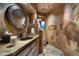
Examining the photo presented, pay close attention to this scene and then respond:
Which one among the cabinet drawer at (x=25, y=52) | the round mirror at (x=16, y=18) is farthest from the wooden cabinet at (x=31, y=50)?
the round mirror at (x=16, y=18)

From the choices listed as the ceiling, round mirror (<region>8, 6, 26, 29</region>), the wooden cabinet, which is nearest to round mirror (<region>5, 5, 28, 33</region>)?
round mirror (<region>8, 6, 26, 29</region>)

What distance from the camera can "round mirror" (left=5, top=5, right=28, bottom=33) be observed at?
5.86ft

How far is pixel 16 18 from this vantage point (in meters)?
1.85

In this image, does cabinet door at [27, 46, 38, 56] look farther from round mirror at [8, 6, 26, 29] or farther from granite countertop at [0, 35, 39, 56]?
round mirror at [8, 6, 26, 29]

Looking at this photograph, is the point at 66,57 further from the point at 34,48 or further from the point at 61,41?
the point at 34,48

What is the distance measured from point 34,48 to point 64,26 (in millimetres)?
551

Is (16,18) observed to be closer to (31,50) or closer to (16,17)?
(16,17)

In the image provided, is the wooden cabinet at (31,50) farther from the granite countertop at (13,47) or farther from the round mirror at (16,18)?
the round mirror at (16,18)

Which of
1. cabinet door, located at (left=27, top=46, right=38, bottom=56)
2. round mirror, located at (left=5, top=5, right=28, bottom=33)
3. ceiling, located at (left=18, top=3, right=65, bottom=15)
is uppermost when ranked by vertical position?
ceiling, located at (left=18, top=3, right=65, bottom=15)

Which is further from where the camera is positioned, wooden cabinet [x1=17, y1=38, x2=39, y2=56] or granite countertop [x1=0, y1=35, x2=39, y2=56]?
wooden cabinet [x1=17, y1=38, x2=39, y2=56]

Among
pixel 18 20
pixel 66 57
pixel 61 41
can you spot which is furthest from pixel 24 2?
pixel 66 57

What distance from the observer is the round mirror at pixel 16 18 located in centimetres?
179

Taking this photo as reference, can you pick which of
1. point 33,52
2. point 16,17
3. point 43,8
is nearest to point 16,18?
point 16,17

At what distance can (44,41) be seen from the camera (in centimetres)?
189
